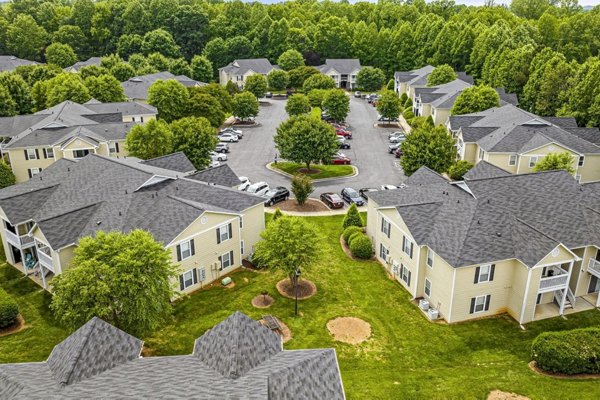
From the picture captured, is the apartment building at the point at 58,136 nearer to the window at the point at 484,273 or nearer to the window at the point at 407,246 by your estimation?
the window at the point at 407,246

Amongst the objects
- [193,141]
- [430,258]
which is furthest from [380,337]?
[193,141]

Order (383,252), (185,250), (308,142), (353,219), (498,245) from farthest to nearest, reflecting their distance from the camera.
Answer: (308,142) < (353,219) < (383,252) < (185,250) < (498,245)

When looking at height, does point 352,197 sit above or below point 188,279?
below

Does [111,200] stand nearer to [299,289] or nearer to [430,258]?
[299,289]

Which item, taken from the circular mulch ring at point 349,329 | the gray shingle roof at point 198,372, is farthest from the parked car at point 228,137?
the gray shingle roof at point 198,372

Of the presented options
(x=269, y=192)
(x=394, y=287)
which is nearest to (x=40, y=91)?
(x=269, y=192)
